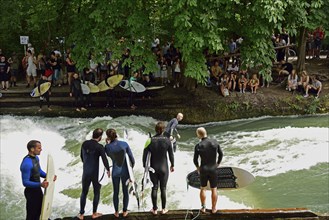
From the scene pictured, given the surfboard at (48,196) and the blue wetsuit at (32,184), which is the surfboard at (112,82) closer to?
the surfboard at (48,196)

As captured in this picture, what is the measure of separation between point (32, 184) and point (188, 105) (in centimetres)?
1101

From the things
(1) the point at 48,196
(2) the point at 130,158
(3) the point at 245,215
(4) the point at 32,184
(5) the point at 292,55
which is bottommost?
(3) the point at 245,215

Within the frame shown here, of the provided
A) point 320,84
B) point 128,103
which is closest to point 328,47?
point 320,84

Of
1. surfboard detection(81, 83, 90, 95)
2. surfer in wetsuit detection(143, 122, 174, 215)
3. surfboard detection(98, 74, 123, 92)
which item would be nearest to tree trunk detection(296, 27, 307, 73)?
surfboard detection(98, 74, 123, 92)

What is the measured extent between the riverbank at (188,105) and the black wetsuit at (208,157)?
9.56 meters

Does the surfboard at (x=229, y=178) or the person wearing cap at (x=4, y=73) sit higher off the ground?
the person wearing cap at (x=4, y=73)

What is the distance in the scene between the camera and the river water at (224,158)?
937 centimetres

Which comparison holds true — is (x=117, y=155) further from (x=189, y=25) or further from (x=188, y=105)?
(x=188, y=105)

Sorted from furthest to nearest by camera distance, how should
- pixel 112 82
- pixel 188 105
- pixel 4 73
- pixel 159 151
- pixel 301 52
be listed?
pixel 301 52 → pixel 4 73 → pixel 188 105 → pixel 112 82 → pixel 159 151

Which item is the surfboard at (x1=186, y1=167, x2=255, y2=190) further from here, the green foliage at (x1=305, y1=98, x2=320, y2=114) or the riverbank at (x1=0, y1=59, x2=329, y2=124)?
the green foliage at (x1=305, y1=98, x2=320, y2=114)

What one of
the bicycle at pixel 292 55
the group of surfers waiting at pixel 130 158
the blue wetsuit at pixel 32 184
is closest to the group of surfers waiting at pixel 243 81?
the bicycle at pixel 292 55

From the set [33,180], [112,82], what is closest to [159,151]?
[33,180]

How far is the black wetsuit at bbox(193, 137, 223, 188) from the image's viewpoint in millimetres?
6832

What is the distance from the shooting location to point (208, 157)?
→ 686 cm
